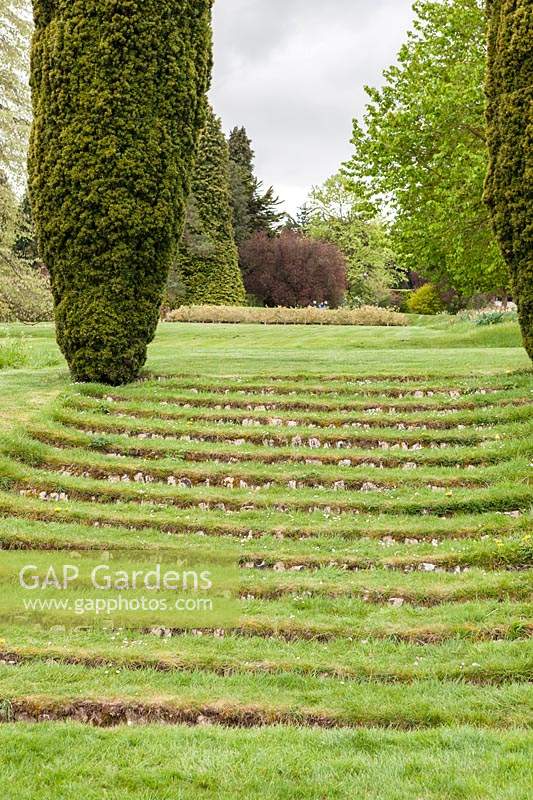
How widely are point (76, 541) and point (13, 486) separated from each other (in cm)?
194

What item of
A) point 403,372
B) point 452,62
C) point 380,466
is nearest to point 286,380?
point 403,372

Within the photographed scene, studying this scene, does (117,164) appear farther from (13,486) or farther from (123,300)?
(13,486)

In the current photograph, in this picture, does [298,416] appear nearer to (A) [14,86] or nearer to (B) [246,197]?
(A) [14,86]

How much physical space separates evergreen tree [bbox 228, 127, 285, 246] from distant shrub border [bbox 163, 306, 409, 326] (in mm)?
16385

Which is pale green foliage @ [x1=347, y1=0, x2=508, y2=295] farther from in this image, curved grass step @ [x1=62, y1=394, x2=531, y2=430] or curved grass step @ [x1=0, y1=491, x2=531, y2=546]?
curved grass step @ [x1=0, y1=491, x2=531, y2=546]

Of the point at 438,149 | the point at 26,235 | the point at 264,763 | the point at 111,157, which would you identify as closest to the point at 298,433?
the point at 111,157

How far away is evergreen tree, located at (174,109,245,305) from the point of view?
131ft

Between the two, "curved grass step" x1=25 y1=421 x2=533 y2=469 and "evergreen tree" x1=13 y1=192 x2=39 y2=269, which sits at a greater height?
"evergreen tree" x1=13 y1=192 x2=39 y2=269

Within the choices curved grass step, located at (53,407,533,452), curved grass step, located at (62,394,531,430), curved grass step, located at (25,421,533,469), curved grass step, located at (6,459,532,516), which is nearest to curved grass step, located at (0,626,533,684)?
curved grass step, located at (6,459,532,516)

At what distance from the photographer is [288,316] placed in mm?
30719

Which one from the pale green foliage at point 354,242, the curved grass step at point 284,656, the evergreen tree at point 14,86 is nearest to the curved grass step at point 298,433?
the curved grass step at point 284,656

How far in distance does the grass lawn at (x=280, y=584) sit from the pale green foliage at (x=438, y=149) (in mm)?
5993

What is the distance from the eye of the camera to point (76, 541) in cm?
679

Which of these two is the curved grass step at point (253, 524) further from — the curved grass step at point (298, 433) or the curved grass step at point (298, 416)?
the curved grass step at point (298, 416)
